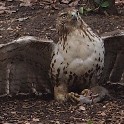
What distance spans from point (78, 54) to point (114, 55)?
0.61 meters

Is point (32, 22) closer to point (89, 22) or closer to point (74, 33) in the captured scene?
point (89, 22)

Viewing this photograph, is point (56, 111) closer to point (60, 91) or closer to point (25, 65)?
point (60, 91)

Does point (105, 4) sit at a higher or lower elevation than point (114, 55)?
higher

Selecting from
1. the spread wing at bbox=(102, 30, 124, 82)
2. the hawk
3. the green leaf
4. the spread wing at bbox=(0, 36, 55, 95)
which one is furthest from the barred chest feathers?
the green leaf

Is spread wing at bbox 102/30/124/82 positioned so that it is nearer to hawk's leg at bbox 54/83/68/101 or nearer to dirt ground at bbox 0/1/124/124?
dirt ground at bbox 0/1/124/124

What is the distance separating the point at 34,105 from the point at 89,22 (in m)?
2.23

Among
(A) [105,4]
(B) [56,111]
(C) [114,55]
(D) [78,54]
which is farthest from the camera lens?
(A) [105,4]

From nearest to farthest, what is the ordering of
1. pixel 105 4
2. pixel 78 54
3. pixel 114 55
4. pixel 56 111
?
pixel 56 111, pixel 78 54, pixel 114 55, pixel 105 4

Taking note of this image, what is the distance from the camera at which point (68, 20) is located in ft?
15.8

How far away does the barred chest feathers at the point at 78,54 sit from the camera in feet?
16.1

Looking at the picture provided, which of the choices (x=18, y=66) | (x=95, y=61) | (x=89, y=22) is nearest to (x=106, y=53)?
(x=95, y=61)

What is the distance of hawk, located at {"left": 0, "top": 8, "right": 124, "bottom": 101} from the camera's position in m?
4.89

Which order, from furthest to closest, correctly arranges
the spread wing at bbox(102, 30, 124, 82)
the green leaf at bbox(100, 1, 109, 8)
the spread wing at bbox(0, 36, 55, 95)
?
1. the green leaf at bbox(100, 1, 109, 8)
2. the spread wing at bbox(102, 30, 124, 82)
3. the spread wing at bbox(0, 36, 55, 95)

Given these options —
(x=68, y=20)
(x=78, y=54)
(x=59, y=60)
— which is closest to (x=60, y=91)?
(x=59, y=60)
